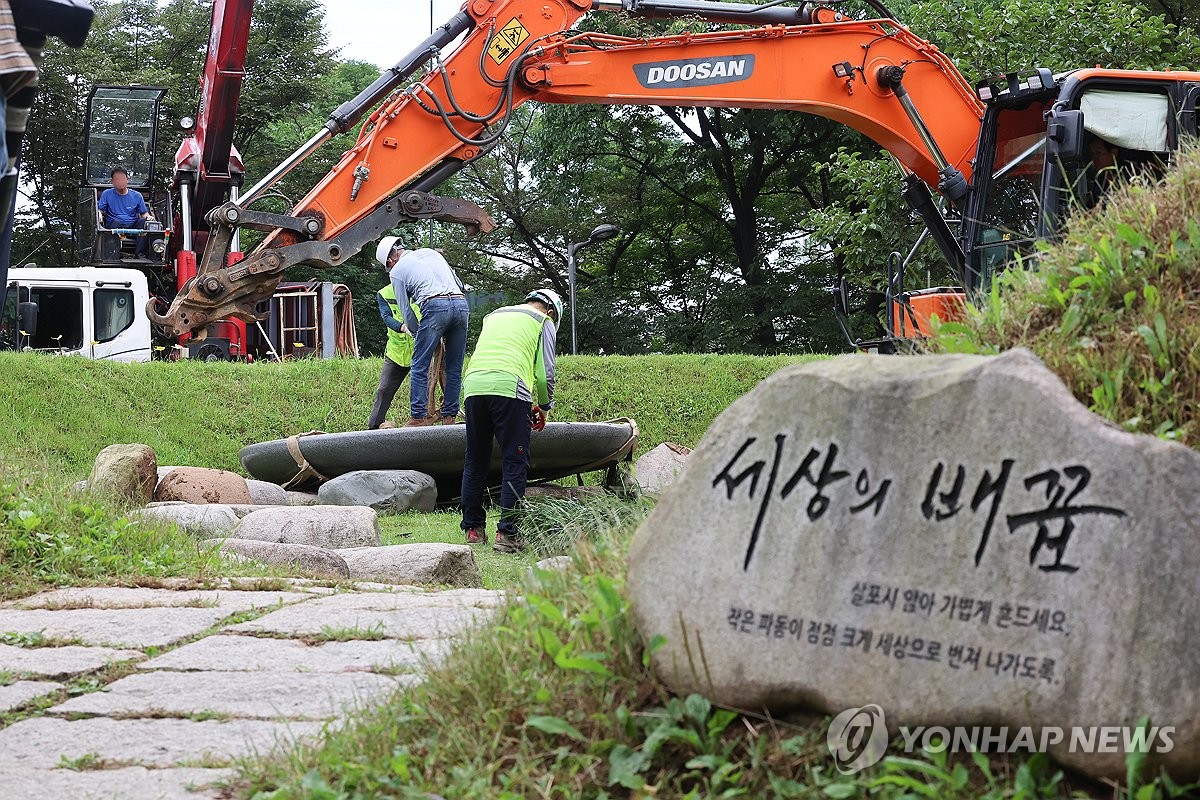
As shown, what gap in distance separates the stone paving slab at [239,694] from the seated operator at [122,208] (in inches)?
642

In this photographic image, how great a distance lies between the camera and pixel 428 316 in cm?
1073

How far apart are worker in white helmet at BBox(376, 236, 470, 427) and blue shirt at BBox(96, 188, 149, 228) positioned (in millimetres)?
9442

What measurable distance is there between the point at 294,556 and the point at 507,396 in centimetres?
220

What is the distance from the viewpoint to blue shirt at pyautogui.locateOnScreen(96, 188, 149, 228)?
1898 cm

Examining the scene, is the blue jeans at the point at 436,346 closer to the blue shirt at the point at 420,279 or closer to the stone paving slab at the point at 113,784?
the blue shirt at the point at 420,279

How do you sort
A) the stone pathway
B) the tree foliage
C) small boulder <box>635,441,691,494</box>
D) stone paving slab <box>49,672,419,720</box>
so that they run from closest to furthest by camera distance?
the stone pathway → stone paving slab <box>49,672,419,720</box> → small boulder <box>635,441,691,494</box> → the tree foliage

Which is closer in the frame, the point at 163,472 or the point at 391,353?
the point at 163,472

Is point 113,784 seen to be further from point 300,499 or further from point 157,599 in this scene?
point 300,499

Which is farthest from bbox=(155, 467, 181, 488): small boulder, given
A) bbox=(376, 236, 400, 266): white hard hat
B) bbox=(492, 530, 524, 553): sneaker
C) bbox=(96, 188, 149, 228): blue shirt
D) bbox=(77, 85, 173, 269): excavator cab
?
bbox=(96, 188, 149, 228): blue shirt

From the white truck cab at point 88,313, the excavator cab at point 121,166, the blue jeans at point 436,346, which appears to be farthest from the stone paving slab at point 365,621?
the excavator cab at point 121,166

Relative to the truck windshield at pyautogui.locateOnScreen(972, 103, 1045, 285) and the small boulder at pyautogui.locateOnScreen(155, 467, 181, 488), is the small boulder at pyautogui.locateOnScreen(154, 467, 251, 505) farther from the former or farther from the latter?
the truck windshield at pyautogui.locateOnScreen(972, 103, 1045, 285)

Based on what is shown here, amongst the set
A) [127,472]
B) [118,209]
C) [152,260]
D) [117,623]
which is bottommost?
[127,472]

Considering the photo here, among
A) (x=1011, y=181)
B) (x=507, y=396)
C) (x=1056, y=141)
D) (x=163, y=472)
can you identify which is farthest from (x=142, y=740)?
(x=1011, y=181)

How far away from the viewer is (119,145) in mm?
20688
